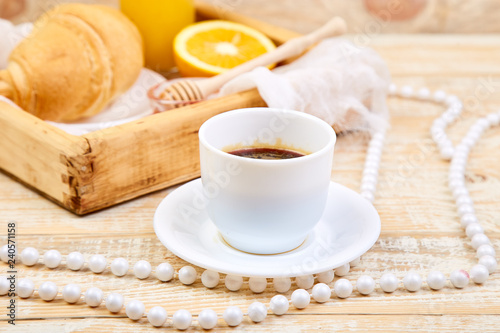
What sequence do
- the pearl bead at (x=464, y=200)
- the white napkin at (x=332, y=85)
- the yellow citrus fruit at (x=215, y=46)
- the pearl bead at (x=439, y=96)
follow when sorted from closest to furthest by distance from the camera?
the pearl bead at (x=464, y=200), the white napkin at (x=332, y=85), the yellow citrus fruit at (x=215, y=46), the pearl bead at (x=439, y=96)

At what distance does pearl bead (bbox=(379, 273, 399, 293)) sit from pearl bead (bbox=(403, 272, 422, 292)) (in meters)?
0.01

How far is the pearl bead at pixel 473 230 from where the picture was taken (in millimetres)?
749

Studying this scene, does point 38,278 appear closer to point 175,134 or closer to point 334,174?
point 175,134

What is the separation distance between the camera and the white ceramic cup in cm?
62

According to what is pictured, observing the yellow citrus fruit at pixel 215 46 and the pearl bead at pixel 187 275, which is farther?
the yellow citrus fruit at pixel 215 46

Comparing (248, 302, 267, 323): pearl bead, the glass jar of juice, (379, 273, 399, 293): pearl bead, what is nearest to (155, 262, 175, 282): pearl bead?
(248, 302, 267, 323): pearl bead

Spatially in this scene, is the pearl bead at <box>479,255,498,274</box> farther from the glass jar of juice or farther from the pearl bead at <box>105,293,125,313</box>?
the glass jar of juice

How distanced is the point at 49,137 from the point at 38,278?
7.6 inches

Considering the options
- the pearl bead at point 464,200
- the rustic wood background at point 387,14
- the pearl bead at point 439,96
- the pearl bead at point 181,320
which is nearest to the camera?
the pearl bead at point 181,320

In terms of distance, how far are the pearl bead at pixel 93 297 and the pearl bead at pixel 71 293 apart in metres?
0.01

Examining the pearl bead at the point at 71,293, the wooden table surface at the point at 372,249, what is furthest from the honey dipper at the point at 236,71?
the pearl bead at the point at 71,293

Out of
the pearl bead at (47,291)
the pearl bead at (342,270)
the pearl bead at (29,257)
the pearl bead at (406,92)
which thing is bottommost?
→ the pearl bead at (29,257)

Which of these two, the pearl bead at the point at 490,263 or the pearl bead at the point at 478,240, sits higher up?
the pearl bead at the point at 490,263

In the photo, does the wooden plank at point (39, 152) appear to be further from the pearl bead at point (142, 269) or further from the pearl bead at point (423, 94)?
the pearl bead at point (423, 94)
